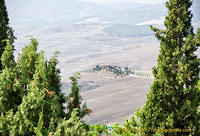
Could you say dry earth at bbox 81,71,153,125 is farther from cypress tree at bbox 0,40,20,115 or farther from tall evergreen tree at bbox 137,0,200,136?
cypress tree at bbox 0,40,20,115

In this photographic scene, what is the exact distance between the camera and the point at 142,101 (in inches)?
3054

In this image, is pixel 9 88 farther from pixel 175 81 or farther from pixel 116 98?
pixel 116 98

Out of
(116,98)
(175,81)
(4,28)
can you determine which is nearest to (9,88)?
(4,28)

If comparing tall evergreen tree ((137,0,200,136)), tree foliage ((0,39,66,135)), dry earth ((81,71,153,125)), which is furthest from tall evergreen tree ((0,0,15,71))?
dry earth ((81,71,153,125))

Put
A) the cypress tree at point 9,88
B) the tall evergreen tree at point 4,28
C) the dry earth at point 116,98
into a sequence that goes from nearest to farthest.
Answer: the cypress tree at point 9,88 → the tall evergreen tree at point 4,28 → the dry earth at point 116,98

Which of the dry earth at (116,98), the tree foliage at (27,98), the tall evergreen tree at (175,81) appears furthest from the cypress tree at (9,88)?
the dry earth at (116,98)

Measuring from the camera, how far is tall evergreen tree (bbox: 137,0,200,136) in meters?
10.9

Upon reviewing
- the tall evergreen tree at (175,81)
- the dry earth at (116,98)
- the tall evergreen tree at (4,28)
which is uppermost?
the tall evergreen tree at (4,28)

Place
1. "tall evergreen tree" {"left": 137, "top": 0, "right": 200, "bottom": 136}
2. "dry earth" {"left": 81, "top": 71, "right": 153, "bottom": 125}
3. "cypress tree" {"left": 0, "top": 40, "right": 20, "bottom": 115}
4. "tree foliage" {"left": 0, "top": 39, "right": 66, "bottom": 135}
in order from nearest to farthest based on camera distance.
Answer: "tree foliage" {"left": 0, "top": 39, "right": 66, "bottom": 135} < "cypress tree" {"left": 0, "top": 40, "right": 20, "bottom": 115} < "tall evergreen tree" {"left": 137, "top": 0, "right": 200, "bottom": 136} < "dry earth" {"left": 81, "top": 71, "right": 153, "bottom": 125}

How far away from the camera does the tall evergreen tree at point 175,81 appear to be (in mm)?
10867

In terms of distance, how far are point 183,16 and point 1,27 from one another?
961cm

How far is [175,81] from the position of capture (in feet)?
37.3

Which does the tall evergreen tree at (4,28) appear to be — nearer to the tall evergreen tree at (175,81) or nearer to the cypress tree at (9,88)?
the cypress tree at (9,88)

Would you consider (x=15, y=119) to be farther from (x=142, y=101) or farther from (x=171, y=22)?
(x=142, y=101)
